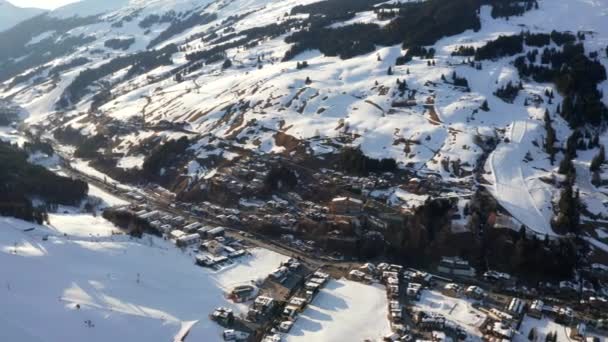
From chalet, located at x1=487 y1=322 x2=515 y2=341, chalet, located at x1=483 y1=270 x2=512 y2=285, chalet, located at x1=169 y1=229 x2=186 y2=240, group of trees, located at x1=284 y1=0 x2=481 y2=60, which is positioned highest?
group of trees, located at x1=284 y1=0 x2=481 y2=60

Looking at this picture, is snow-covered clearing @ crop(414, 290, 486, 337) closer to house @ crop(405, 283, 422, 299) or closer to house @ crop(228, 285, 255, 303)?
house @ crop(405, 283, 422, 299)

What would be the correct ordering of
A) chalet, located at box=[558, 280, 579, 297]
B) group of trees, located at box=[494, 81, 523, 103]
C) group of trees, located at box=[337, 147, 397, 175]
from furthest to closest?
group of trees, located at box=[494, 81, 523, 103] → group of trees, located at box=[337, 147, 397, 175] → chalet, located at box=[558, 280, 579, 297]

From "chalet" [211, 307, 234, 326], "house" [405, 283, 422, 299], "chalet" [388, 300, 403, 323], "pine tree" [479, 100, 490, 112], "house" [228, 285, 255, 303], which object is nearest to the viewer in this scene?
"chalet" [211, 307, 234, 326]

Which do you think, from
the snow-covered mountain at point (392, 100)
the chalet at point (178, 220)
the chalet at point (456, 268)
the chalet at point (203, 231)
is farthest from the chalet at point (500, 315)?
the chalet at point (178, 220)

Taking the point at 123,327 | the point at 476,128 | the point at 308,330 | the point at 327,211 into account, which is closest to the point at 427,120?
the point at 476,128

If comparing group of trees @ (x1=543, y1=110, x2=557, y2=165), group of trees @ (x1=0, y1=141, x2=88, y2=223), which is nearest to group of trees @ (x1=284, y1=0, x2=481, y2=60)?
group of trees @ (x1=543, y1=110, x2=557, y2=165)

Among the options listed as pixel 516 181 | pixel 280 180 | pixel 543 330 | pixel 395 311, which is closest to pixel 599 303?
pixel 543 330
